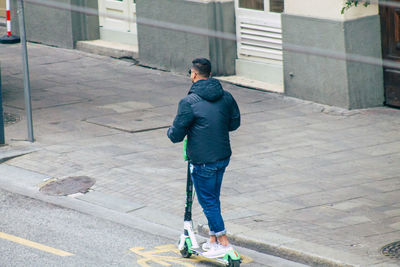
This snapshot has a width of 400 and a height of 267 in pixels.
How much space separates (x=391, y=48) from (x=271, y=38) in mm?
2609

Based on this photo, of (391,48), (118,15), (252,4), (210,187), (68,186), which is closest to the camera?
(210,187)

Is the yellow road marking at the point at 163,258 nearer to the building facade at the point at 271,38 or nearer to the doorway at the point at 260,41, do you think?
the building facade at the point at 271,38

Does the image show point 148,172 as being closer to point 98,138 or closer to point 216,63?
point 98,138

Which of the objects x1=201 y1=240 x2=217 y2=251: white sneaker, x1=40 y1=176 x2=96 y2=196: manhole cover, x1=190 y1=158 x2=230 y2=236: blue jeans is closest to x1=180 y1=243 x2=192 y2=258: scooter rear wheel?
x1=201 y1=240 x2=217 y2=251: white sneaker

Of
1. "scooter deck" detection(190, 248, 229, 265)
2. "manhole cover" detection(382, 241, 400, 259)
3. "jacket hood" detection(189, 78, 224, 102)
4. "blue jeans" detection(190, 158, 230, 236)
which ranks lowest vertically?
"manhole cover" detection(382, 241, 400, 259)

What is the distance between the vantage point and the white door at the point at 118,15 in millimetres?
19562

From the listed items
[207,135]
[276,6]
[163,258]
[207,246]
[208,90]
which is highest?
[276,6]

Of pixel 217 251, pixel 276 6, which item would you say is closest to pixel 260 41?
pixel 276 6

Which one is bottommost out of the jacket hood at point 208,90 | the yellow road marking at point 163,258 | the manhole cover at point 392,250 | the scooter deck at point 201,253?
the yellow road marking at point 163,258

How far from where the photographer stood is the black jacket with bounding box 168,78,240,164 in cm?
798

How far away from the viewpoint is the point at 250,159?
11.8m

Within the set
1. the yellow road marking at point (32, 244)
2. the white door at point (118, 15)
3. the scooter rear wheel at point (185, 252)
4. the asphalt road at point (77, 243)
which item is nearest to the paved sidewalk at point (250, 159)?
the asphalt road at point (77, 243)

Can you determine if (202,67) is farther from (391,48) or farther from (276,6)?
(276,6)

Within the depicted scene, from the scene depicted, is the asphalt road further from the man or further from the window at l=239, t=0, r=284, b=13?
the window at l=239, t=0, r=284, b=13
